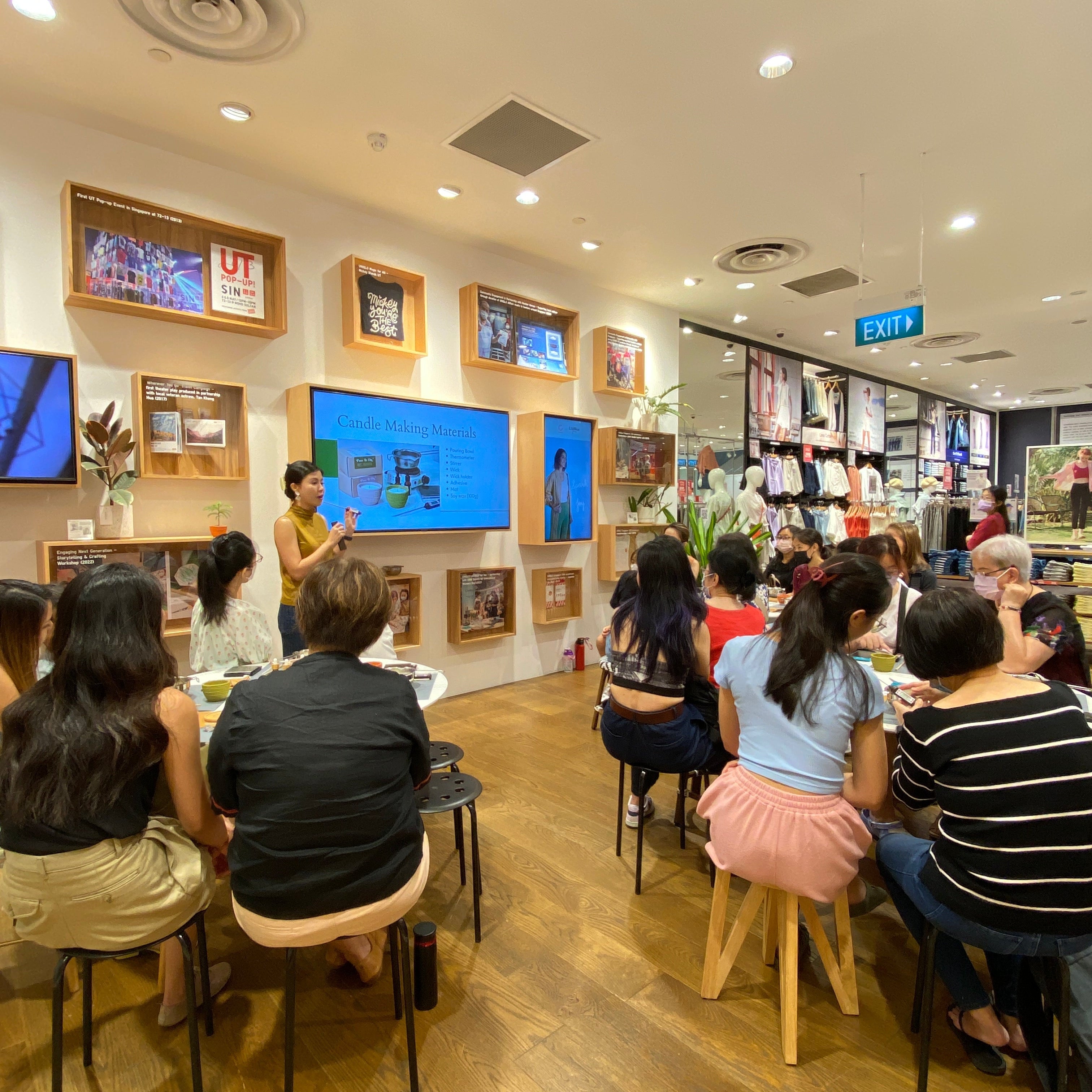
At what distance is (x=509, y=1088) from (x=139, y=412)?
326cm

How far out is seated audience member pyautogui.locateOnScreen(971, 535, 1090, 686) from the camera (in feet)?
7.64

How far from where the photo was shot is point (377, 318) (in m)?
4.23

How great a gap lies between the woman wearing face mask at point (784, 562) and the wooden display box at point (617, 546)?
3.36ft

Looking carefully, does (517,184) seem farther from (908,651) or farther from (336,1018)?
(336,1018)

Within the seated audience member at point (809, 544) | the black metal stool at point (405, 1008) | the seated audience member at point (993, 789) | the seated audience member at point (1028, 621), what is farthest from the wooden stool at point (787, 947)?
the seated audience member at point (809, 544)

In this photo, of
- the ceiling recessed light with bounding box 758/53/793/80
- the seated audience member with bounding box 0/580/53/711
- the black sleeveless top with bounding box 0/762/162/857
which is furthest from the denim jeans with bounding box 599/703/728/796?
the ceiling recessed light with bounding box 758/53/793/80

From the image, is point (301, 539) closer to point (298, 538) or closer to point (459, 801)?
point (298, 538)

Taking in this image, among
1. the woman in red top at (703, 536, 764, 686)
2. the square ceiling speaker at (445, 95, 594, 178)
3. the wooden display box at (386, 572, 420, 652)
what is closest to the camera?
the woman in red top at (703, 536, 764, 686)

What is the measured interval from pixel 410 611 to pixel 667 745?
258cm

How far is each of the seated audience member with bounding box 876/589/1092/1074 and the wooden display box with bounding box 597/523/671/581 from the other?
413 cm

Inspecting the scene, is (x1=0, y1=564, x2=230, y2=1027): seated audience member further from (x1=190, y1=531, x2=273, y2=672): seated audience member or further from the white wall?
the white wall

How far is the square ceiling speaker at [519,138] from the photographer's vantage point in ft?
10.7

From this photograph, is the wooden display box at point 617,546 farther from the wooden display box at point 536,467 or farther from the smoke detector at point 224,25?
the smoke detector at point 224,25

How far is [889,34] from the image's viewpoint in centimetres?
270
